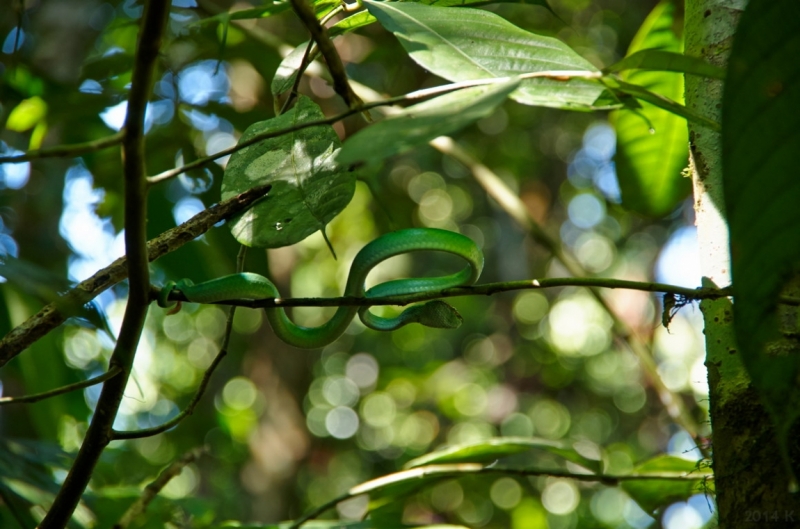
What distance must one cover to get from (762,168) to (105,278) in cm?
73

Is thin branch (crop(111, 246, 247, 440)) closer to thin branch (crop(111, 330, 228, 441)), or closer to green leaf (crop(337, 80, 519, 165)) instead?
thin branch (crop(111, 330, 228, 441))

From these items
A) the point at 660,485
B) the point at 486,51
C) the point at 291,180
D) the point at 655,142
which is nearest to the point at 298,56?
the point at 291,180

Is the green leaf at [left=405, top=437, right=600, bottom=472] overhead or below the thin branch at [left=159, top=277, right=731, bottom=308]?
below

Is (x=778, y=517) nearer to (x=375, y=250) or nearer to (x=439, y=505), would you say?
(x=375, y=250)

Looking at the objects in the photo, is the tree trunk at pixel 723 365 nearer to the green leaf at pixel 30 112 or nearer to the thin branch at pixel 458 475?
the thin branch at pixel 458 475

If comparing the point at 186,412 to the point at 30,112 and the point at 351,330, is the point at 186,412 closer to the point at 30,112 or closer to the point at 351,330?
the point at 30,112

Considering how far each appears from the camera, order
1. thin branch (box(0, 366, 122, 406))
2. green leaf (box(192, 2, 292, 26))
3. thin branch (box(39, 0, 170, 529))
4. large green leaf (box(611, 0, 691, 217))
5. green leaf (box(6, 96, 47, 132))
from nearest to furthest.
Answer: thin branch (box(39, 0, 170, 529)) < thin branch (box(0, 366, 122, 406)) < green leaf (box(192, 2, 292, 26)) < large green leaf (box(611, 0, 691, 217)) < green leaf (box(6, 96, 47, 132))

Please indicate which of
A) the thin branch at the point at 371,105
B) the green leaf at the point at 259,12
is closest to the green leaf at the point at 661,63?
the thin branch at the point at 371,105

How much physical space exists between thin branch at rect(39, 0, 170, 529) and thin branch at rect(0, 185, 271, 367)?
0.06 metres

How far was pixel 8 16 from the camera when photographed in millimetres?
3289

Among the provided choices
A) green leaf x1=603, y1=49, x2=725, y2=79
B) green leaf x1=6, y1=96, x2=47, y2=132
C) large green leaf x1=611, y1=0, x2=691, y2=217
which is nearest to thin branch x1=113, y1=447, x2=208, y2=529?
green leaf x1=603, y1=49, x2=725, y2=79

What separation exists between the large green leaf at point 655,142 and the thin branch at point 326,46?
870 millimetres

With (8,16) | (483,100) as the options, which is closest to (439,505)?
(8,16)

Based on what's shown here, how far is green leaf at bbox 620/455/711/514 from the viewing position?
54.5 inches
